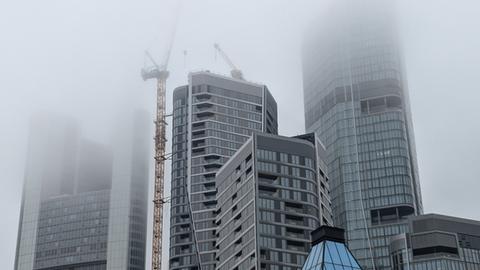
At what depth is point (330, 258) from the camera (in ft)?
401

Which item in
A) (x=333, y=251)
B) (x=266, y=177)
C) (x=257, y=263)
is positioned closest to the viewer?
(x=333, y=251)

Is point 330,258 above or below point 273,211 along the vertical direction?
below

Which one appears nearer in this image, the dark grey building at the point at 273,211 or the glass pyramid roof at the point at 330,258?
the glass pyramid roof at the point at 330,258

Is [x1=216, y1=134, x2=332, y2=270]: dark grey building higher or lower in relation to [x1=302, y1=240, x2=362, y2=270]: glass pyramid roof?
higher

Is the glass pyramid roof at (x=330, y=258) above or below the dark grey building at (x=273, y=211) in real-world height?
below

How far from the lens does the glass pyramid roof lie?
12100cm

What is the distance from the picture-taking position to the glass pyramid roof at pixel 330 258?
121000 mm

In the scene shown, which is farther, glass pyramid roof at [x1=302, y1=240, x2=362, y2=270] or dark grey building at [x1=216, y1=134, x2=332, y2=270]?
dark grey building at [x1=216, y1=134, x2=332, y2=270]

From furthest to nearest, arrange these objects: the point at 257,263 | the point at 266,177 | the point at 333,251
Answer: the point at 266,177, the point at 257,263, the point at 333,251

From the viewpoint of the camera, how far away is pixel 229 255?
655 ft

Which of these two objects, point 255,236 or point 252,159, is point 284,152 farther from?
point 255,236

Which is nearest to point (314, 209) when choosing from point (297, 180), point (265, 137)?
point (297, 180)

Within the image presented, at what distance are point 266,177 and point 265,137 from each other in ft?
35.8

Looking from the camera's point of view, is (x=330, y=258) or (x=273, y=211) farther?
(x=273, y=211)
